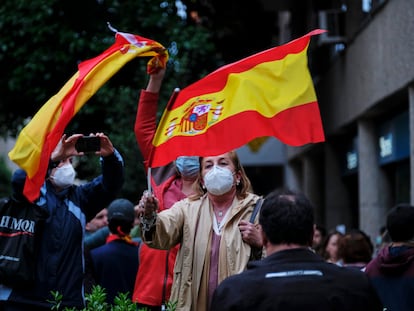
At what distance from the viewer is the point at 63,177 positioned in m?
6.52

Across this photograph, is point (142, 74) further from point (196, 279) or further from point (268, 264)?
point (268, 264)

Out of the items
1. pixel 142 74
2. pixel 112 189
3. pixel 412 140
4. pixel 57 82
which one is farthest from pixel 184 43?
pixel 112 189

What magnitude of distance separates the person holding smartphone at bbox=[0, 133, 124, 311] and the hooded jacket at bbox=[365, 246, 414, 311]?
72.1 inches

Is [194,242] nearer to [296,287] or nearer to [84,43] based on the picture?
[296,287]

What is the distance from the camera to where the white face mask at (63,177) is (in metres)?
6.52

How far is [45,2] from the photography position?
677 inches

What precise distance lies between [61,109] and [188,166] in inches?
39.9

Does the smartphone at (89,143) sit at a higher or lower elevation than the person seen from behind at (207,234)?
higher

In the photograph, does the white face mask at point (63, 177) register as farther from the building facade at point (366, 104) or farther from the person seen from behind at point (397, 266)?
the building facade at point (366, 104)

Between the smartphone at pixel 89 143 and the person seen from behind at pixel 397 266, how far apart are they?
193 cm

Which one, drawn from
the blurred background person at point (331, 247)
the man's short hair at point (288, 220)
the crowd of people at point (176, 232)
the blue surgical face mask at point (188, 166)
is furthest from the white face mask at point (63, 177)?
the blurred background person at point (331, 247)

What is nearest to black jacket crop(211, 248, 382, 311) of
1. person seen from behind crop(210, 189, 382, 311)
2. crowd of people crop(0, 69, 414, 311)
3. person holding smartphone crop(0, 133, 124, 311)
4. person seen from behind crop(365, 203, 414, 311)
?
person seen from behind crop(210, 189, 382, 311)

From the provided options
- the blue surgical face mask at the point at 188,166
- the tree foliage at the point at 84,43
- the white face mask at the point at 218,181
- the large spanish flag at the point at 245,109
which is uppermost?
the tree foliage at the point at 84,43

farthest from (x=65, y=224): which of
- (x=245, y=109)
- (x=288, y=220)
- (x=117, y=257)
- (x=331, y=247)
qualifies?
(x=331, y=247)
